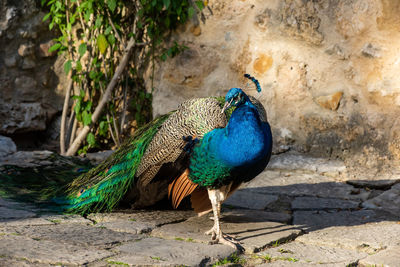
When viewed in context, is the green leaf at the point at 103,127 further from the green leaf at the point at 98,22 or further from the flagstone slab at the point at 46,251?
the flagstone slab at the point at 46,251

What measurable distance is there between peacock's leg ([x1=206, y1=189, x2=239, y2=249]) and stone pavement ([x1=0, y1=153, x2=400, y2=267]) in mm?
46

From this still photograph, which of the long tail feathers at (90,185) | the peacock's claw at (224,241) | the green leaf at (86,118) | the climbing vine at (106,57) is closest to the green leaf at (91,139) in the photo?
the climbing vine at (106,57)

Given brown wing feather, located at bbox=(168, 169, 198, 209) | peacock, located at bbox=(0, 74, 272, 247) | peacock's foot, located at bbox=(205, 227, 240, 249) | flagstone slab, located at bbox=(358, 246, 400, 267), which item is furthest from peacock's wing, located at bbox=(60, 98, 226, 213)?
flagstone slab, located at bbox=(358, 246, 400, 267)

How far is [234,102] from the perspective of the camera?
2555mm

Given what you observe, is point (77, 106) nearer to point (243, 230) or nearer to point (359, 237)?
point (243, 230)

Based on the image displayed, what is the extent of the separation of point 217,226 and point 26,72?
3068mm

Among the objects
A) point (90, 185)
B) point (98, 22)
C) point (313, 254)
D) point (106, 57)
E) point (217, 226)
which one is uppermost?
point (98, 22)

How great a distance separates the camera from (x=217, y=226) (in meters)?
2.59

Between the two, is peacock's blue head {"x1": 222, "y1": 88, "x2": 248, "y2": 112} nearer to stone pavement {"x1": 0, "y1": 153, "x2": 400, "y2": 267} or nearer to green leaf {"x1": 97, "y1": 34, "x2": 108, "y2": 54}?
stone pavement {"x1": 0, "y1": 153, "x2": 400, "y2": 267}

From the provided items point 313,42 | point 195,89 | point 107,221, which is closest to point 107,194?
point 107,221

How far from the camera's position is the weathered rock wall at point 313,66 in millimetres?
3855

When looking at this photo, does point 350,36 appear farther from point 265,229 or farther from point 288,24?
point 265,229

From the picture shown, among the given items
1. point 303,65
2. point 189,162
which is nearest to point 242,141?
point 189,162

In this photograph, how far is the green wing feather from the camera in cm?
295
